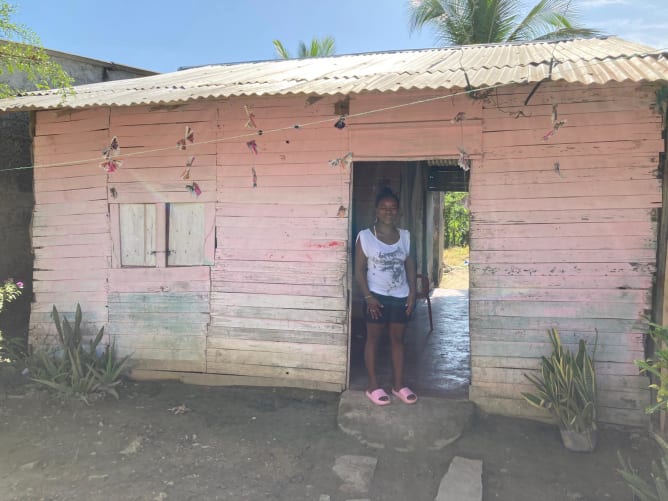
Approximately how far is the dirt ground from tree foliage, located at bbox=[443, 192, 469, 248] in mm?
15550

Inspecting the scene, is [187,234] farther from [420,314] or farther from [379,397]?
[420,314]

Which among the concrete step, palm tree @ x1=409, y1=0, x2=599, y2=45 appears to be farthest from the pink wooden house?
palm tree @ x1=409, y1=0, x2=599, y2=45

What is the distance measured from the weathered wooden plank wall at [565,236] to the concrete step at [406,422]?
1.03 feet

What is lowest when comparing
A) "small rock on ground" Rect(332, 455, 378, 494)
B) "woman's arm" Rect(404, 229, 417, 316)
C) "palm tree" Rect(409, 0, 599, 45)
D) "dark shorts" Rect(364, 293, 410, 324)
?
"small rock on ground" Rect(332, 455, 378, 494)

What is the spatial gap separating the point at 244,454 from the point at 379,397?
1140 millimetres

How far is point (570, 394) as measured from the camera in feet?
11.3

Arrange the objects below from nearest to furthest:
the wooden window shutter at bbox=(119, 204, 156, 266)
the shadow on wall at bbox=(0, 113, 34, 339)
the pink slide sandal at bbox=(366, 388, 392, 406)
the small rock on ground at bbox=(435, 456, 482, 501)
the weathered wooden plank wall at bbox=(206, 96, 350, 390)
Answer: the small rock on ground at bbox=(435, 456, 482, 501) < the pink slide sandal at bbox=(366, 388, 392, 406) < the weathered wooden plank wall at bbox=(206, 96, 350, 390) < the wooden window shutter at bbox=(119, 204, 156, 266) < the shadow on wall at bbox=(0, 113, 34, 339)

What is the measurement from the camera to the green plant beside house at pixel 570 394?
3375 millimetres

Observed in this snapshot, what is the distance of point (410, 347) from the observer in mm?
5922

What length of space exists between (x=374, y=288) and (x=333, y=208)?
2.61ft

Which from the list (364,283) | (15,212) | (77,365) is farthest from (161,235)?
(15,212)

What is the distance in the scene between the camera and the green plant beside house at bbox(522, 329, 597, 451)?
338 centimetres

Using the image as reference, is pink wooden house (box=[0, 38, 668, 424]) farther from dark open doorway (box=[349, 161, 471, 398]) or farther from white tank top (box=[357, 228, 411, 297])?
dark open doorway (box=[349, 161, 471, 398])

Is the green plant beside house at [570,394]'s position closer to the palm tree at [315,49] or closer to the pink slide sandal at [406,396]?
the pink slide sandal at [406,396]
